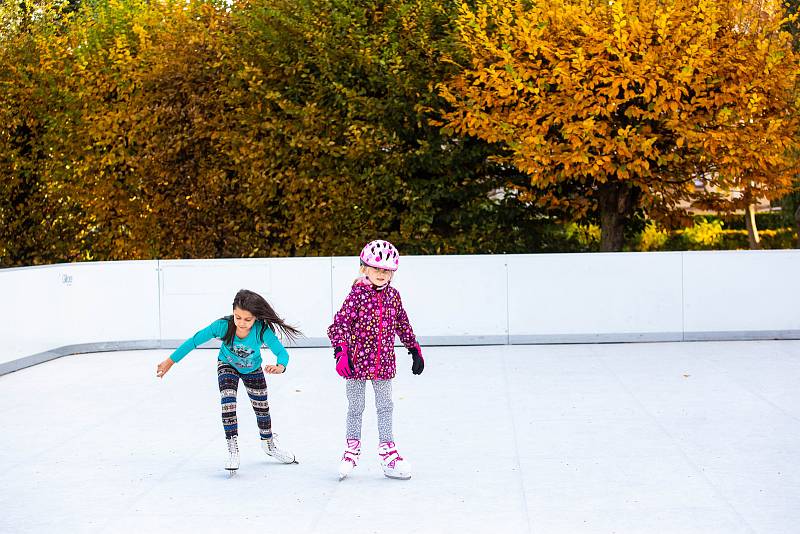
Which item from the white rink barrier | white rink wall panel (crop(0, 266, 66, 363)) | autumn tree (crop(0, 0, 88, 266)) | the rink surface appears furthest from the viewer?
autumn tree (crop(0, 0, 88, 266))

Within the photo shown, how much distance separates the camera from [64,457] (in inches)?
329

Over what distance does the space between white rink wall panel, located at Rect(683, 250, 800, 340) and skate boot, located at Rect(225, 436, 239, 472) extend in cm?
839

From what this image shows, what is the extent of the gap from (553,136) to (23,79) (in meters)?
8.74

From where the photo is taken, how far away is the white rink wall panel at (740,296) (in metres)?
14.7

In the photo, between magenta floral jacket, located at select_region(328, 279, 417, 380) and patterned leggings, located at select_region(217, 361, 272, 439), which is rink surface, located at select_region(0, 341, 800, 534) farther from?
magenta floral jacket, located at select_region(328, 279, 417, 380)

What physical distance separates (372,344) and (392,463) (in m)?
0.75

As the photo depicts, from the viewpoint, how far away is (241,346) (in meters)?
7.59

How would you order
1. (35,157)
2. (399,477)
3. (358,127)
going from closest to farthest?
1. (399,477)
2. (358,127)
3. (35,157)

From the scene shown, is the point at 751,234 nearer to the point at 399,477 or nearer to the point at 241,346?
the point at 399,477

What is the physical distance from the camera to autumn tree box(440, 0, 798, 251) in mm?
15508

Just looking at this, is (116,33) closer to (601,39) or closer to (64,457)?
(601,39)

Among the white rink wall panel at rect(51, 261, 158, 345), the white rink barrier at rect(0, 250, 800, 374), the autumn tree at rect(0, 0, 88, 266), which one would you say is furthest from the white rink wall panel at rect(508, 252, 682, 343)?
the autumn tree at rect(0, 0, 88, 266)

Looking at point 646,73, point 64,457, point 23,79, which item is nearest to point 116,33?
point 23,79

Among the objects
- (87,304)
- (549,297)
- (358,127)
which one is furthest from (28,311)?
(549,297)
